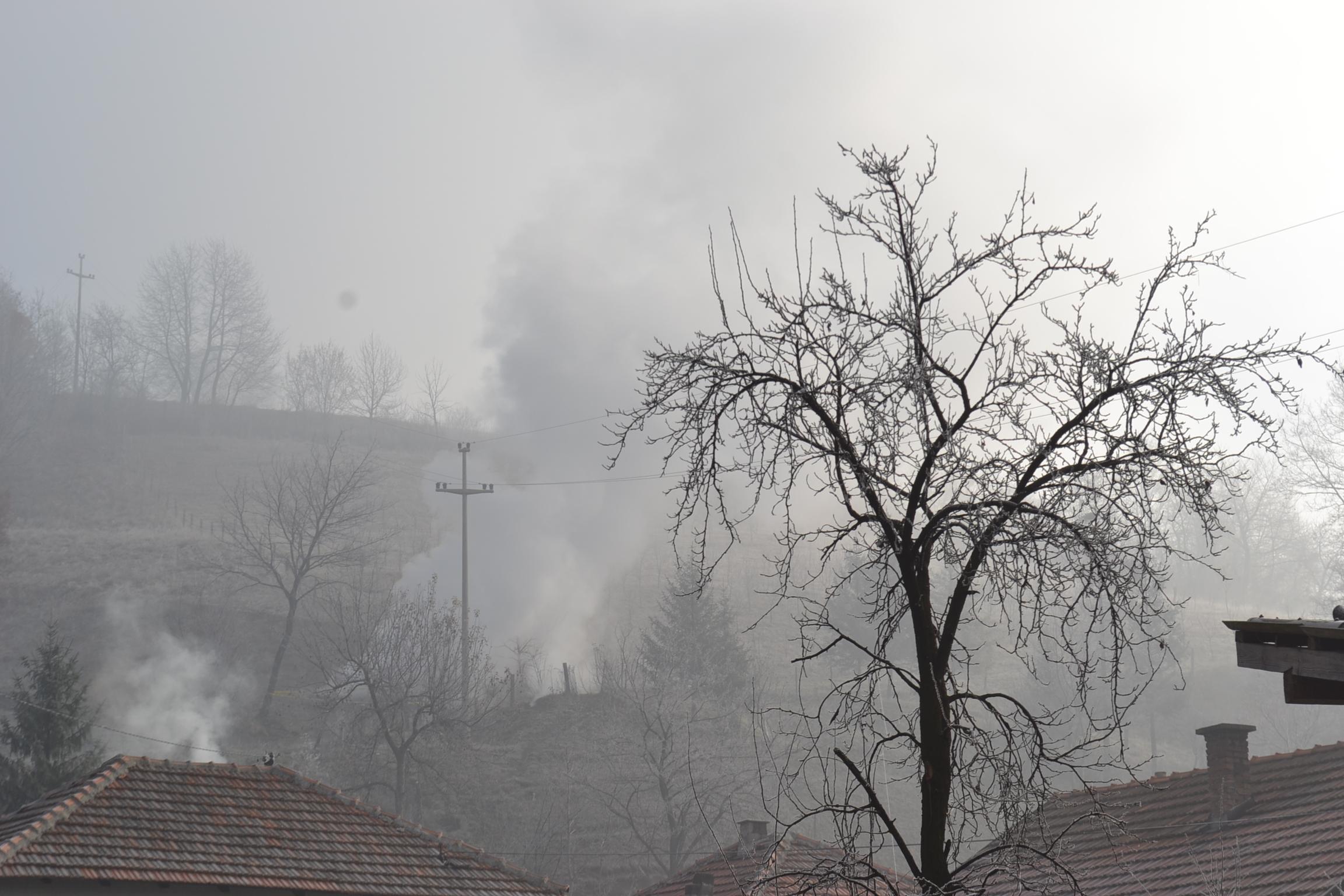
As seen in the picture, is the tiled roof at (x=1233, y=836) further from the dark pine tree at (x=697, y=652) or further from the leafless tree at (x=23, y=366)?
the leafless tree at (x=23, y=366)

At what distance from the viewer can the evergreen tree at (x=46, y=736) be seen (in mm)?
33906

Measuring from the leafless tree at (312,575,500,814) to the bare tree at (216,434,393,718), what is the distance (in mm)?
6016

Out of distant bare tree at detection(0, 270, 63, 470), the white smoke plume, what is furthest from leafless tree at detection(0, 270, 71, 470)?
the white smoke plume

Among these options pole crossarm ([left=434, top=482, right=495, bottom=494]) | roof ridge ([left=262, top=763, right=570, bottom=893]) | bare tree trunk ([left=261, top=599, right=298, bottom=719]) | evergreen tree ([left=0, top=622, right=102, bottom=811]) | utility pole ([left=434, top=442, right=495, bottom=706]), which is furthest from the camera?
bare tree trunk ([left=261, top=599, right=298, bottom=719])

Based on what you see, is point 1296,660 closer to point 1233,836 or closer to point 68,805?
point 1233,836

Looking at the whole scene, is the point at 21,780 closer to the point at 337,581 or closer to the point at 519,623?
the point at 337,581

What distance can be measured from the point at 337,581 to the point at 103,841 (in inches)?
1829

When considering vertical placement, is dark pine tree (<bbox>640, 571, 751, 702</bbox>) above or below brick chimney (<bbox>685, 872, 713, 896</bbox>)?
above

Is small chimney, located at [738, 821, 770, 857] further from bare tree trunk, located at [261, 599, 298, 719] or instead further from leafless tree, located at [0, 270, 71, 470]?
leafless tree, located at [0, 270, 71, 470]

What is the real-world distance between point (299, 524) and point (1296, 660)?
60403 mm

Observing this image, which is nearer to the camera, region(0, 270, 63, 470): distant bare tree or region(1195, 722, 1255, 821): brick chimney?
region(1195, 722, 1255, 821): brick chimney

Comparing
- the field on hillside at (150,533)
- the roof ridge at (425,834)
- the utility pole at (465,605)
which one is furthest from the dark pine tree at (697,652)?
the roof ridge at (425,834)

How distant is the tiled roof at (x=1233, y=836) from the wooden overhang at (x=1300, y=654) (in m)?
7.70

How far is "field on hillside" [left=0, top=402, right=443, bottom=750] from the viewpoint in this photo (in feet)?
200
